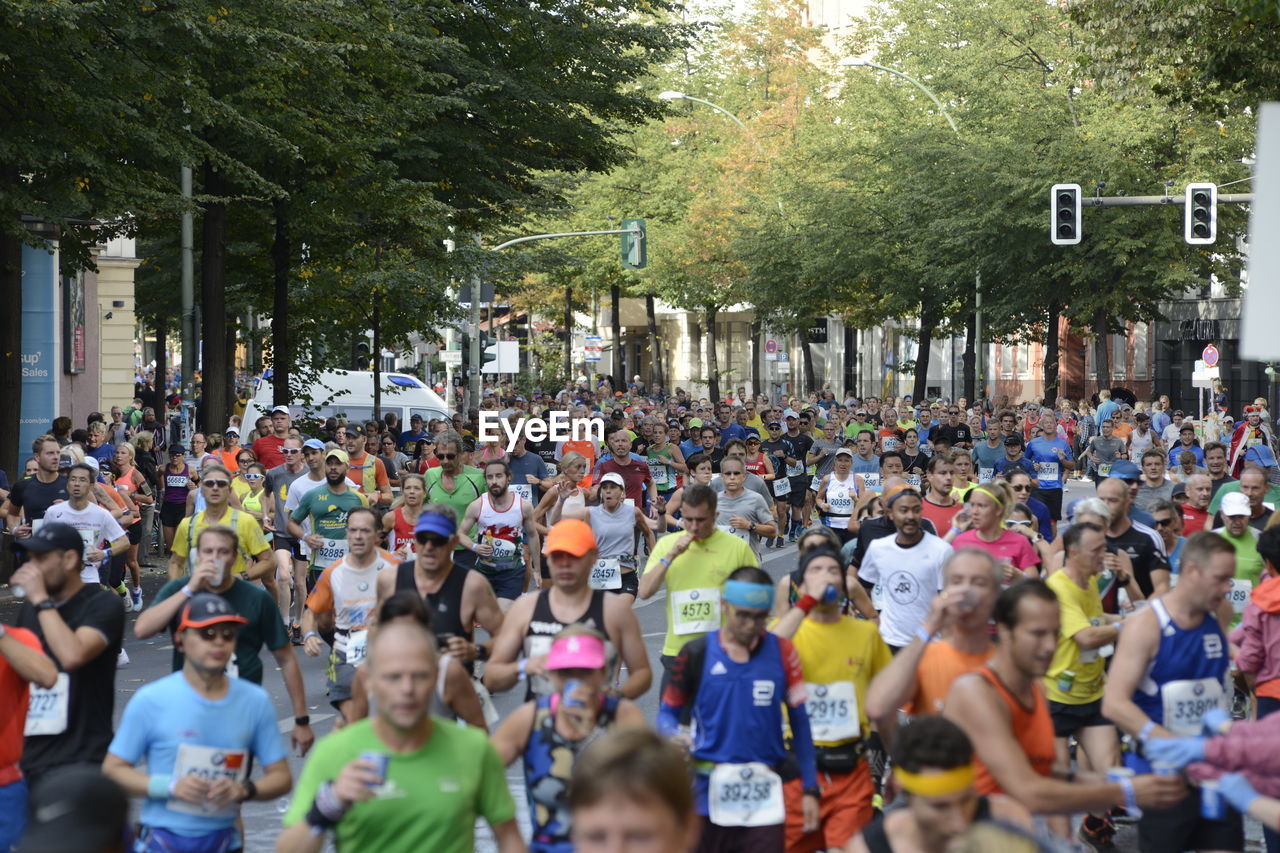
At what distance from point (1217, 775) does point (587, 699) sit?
1.81 metres

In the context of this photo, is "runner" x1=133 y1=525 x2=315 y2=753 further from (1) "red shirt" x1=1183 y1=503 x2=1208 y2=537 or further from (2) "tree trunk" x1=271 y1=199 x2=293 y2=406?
(2) "tree trunk" x1=271 y1=199 x2=293 y2=406

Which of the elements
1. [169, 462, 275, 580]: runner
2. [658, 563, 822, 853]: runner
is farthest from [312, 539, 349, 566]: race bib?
[658, 563, 822, 853]: runner

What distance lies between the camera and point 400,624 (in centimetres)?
528

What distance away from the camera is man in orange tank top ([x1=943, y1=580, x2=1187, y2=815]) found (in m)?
5.41

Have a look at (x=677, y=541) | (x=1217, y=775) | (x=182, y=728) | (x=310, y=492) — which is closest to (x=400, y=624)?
(x=182, y=728)

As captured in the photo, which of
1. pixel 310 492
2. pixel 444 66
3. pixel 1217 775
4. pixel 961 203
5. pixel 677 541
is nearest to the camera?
pixel 1217 775

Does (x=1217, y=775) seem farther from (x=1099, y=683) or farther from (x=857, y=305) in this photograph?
(x=857, y=305)

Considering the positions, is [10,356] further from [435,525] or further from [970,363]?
[970,363]

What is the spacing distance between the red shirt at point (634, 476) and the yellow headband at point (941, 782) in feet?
40.5

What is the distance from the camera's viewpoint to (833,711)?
7.30 metres

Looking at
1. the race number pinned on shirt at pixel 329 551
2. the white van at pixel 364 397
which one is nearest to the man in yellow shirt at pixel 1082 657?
the race number pinned on shirt at pixel 329 551

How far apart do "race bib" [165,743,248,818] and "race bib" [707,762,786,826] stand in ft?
5.42

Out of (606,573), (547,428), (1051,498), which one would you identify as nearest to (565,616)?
(606,573)

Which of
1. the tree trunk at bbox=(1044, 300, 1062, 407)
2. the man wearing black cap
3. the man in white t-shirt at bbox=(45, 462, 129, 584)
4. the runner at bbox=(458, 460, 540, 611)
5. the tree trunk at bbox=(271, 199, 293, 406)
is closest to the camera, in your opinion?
the man wearing black cap
